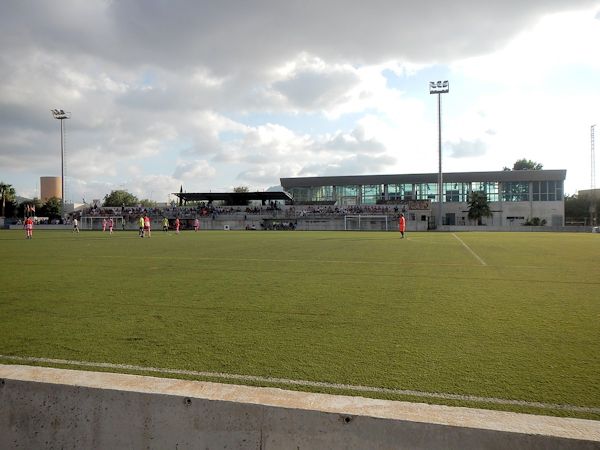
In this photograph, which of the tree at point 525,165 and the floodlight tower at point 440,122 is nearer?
the floodlight tower at point 440,122

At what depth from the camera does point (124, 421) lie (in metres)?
2.90

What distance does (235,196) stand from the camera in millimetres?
77250

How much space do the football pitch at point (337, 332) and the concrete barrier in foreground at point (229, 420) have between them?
0.94m

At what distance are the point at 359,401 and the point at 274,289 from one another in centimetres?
638

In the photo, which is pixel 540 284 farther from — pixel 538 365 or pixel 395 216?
pixel 395 216

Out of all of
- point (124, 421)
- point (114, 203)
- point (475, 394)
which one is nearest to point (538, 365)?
point (475, 394)

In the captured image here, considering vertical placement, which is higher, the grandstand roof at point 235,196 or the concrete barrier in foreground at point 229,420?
the grandstand roof at point 235,196

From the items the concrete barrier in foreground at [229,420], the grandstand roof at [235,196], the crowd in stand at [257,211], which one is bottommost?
the concrete barrier in foreground at [229,420]

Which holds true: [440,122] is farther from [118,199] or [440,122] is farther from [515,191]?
[118,199]

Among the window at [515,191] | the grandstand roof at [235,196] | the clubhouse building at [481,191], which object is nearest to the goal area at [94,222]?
the grandstand roof at [235,196]

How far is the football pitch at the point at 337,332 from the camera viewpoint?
392 centimetres

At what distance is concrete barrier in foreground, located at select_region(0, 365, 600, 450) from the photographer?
2496mm

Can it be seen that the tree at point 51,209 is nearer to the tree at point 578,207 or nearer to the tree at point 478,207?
the tree at point 478,207

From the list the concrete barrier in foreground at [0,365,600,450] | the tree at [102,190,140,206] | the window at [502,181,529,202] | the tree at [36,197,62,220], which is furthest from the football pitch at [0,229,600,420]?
the tree at [102,190,140,206]
